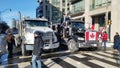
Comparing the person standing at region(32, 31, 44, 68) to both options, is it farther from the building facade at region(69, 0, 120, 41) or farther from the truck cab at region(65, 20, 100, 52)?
the building facade at region(69, 0, 120, 41)

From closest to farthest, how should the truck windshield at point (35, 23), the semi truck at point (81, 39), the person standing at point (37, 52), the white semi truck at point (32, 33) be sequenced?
the person standing at point (37, 52)
the white semi truck at point (32, 33)
the truck windshield at point (35, 23)
the semi truck at point (81, 39)

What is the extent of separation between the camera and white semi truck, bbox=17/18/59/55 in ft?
52.8

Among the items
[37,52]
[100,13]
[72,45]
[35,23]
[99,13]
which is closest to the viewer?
[37,52]

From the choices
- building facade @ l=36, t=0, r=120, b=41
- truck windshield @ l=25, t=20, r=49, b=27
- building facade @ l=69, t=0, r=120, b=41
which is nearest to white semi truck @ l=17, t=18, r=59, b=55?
truck windshield @ l=25, t=20, r=49, b=27

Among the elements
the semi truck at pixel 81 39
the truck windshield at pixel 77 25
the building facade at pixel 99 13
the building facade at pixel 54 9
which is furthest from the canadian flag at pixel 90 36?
the building facade at pixel 54 9

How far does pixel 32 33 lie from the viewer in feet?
53.5

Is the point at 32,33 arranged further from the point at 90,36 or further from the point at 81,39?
the point at 90,36

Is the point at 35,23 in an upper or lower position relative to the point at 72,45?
upper

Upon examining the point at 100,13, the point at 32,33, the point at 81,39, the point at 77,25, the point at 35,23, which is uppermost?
the point at 100,13

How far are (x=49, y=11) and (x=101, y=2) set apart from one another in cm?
6603

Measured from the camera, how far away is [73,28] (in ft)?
64.3

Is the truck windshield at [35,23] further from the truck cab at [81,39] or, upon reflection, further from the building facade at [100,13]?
the building facade at [100,13]

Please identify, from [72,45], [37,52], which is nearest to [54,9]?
[72,45]

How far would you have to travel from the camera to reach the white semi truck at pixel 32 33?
1609 centimetres
